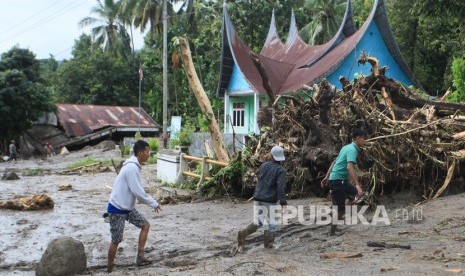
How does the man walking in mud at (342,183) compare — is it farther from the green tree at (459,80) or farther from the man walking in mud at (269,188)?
the green tree at (459,80)

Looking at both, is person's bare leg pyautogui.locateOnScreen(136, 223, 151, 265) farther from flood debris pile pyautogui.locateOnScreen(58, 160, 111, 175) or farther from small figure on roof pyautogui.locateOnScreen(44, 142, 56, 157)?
small figure on roof pyautogui.locateOnScreen(44, 142, 56, 157)

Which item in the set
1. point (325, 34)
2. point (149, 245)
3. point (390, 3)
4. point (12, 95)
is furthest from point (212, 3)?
point (149, 245)

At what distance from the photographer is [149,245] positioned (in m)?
7.89

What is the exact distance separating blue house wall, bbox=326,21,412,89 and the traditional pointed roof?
→ 102mm

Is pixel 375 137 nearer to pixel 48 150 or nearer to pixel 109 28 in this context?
pixel 48 150

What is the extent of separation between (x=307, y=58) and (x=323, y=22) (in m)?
10.3

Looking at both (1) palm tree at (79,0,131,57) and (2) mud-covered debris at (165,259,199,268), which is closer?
(2) mud-covered debris at (165,259,199,268)

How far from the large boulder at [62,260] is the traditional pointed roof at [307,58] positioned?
18063 millimetres

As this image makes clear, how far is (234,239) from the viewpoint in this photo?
8148 mm

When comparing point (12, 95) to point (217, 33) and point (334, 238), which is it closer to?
point (217, 33)

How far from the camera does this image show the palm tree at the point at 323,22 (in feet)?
117

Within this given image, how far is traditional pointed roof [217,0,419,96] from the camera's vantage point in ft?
80.1

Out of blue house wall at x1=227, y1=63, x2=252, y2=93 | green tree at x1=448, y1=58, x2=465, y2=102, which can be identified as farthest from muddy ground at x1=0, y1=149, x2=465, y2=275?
blue house wall at x1=227, y1=63, x2=252, y2=93

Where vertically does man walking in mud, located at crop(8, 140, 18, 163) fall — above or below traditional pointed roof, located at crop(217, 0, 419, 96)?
below
